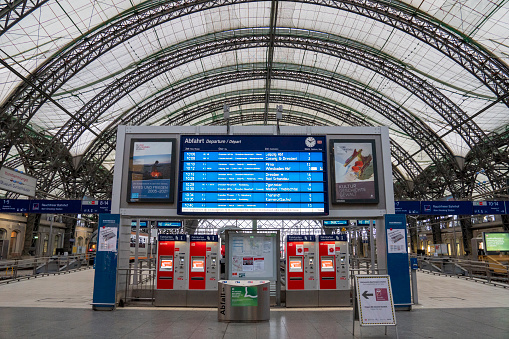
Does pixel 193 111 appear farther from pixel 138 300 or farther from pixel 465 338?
pixel 465 338

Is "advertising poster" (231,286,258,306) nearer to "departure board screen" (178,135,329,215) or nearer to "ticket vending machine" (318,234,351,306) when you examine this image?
"departure board screen" (178,135,329,215)

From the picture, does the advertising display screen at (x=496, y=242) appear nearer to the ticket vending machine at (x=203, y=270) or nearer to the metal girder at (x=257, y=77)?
the metal girder at (x=257, y=77)

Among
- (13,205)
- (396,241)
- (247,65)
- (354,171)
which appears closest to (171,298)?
(354,171)

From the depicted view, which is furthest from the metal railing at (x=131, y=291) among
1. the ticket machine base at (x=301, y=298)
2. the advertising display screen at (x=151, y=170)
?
the ticket machine base at (x=301, y=298)

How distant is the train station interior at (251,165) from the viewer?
1069 centimetres

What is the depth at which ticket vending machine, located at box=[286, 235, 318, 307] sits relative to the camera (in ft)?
42.4

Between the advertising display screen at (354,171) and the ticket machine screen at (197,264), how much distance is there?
5703mm

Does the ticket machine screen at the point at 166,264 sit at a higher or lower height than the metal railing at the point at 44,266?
higher

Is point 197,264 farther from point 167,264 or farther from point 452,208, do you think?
point 452,208

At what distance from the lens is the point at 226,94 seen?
45.4m

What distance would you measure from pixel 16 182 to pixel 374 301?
24.9m

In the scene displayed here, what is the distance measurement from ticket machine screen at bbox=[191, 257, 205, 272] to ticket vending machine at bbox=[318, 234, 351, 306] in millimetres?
4463

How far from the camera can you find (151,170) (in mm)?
12055

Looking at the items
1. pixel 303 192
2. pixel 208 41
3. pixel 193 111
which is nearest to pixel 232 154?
pixel 303 192
